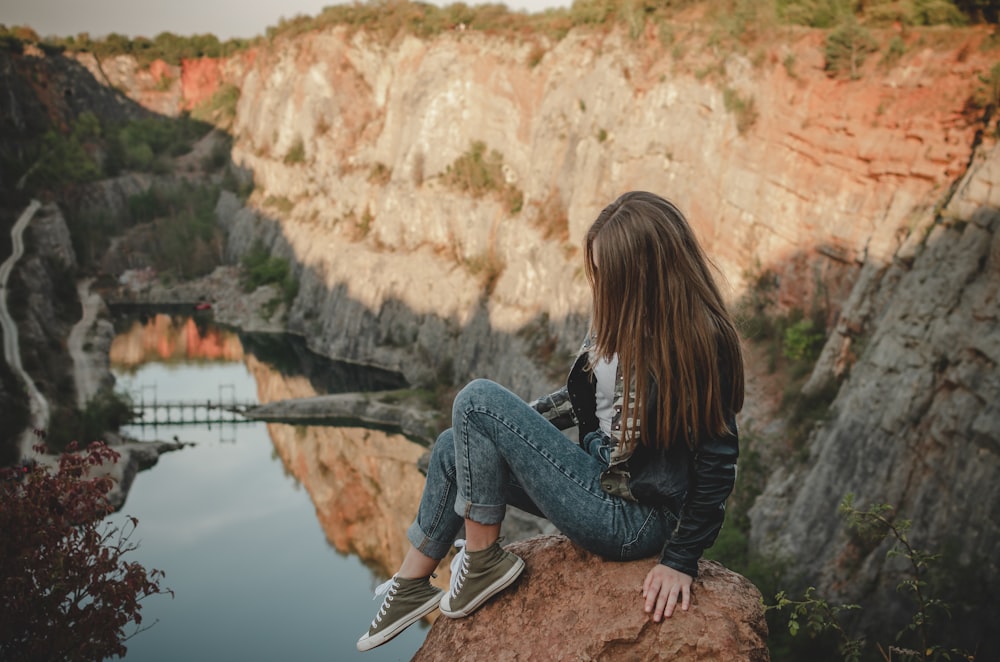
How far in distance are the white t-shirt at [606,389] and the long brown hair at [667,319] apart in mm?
131

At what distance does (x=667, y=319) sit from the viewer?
12.0 ft

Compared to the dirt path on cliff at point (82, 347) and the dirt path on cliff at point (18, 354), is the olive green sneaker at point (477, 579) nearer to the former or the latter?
the dirt path on cliff at point (18, 354)

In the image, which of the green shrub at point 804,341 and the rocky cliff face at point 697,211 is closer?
the rocky cliff face at point 697,211

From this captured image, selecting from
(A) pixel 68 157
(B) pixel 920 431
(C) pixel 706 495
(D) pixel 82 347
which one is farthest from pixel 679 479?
(A) pixel 68 157

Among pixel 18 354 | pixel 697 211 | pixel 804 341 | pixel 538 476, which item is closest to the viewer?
pixel 538 476

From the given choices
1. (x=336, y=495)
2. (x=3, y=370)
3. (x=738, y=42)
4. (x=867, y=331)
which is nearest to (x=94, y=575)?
(x=867, y=331)

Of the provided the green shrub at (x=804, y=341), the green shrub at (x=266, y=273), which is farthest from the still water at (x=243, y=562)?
the green shrub at (x=266, y=273)

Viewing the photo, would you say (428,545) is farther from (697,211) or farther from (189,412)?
(189,412)

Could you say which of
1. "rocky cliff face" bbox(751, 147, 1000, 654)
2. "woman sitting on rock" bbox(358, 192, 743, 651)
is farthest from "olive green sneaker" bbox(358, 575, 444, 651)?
"rocky cliff face" bbox(751, 147, 1000, 654)

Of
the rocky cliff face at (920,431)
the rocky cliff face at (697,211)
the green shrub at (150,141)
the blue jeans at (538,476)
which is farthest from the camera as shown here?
the green shrub at (150,141)

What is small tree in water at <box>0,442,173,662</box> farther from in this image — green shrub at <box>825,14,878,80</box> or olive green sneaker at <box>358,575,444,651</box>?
green shrub at <box>825,14,878,80</box>

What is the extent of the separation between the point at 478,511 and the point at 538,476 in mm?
334

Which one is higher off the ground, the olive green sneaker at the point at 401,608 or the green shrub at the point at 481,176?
the olive green sneaker at the point at 401,608

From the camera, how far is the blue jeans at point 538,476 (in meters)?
3.95
